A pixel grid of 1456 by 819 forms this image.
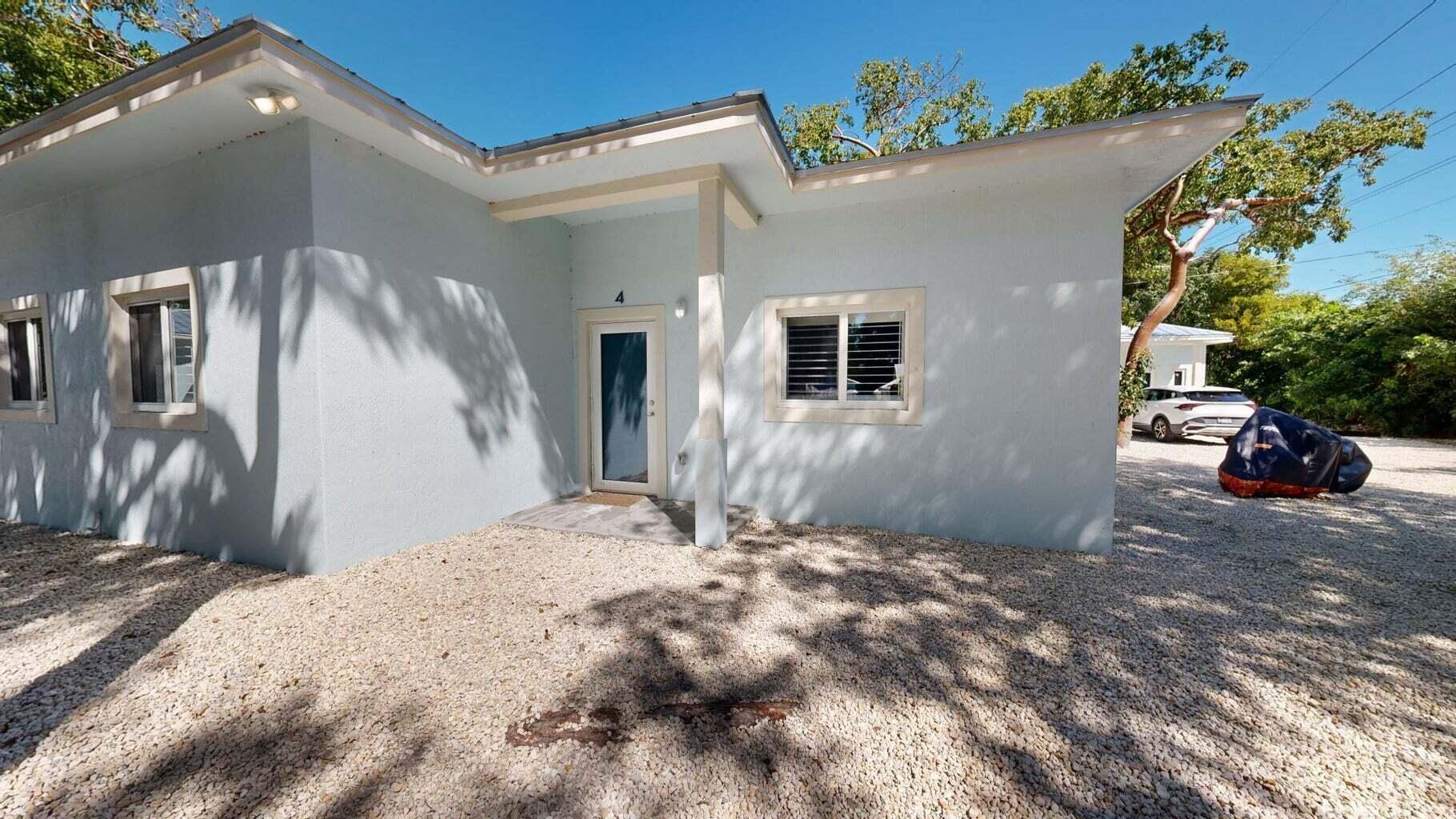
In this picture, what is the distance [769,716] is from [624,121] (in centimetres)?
374

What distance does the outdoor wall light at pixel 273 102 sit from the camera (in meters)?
2.94

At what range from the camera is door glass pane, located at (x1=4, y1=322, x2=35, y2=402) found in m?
5.33

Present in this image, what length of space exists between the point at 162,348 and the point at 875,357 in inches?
255

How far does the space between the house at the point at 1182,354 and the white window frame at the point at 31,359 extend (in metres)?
21.7

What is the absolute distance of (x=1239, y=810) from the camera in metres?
1.63

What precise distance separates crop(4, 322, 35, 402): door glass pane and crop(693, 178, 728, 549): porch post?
24.7ft

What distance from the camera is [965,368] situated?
14.3ft

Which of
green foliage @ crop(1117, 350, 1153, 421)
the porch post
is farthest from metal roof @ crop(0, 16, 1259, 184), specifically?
green foliage @ crop(1117, 350, 1153, 421)

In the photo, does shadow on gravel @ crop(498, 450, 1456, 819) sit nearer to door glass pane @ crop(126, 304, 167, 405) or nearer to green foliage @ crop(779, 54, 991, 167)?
door glass pane @ crop(126, 304, 167, 405)

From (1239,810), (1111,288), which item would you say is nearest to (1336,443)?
(1111,288)

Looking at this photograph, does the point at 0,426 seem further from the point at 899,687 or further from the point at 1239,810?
the point at 1239,810

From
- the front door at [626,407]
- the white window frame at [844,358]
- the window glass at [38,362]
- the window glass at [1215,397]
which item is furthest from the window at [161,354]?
the window glass at [1215,397]

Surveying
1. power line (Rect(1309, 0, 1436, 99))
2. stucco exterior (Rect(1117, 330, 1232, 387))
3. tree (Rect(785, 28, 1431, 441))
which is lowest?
stucco exterior (Rect(1117, 330, 1232, 387))

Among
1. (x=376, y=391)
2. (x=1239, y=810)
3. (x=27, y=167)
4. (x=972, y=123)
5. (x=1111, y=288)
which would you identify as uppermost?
(x=972, y=123)
